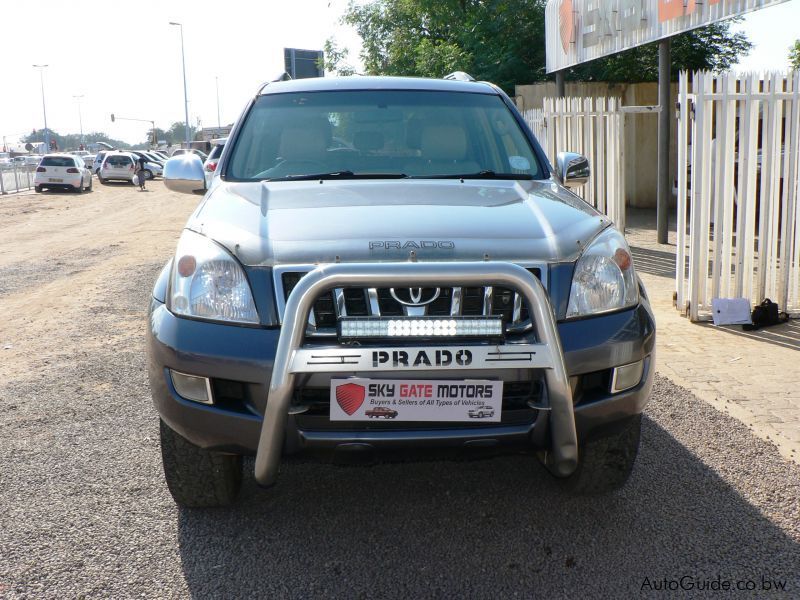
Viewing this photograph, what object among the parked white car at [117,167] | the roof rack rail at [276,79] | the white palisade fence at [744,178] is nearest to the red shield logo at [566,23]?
the white palisade fence at [744,178]

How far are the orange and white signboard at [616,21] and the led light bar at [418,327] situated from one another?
7.19m

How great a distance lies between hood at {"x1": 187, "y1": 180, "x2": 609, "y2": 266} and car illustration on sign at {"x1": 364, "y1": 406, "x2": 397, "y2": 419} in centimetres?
49

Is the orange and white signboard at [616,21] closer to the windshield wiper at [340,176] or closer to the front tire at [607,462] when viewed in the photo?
the windshield wiper at [340,176]

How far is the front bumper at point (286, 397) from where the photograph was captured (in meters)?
2.88

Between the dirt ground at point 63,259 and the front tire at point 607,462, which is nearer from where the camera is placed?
the front tire at point 607,462

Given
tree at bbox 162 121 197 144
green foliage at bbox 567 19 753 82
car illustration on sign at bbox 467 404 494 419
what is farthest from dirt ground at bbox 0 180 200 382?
tree at bbox 162 121 197 144

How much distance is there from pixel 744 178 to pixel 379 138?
3825 mm

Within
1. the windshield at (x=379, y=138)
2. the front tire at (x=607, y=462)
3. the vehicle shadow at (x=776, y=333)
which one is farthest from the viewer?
the vehicle shadow at (x=776, y=333)

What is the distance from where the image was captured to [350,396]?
9.23ft

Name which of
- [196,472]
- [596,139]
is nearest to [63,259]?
[596,139]

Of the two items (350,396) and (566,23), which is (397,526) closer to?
(350,396)

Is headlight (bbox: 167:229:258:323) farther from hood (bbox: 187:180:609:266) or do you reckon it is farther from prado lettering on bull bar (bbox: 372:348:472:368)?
prado lettering on bull bar (bbox: 372:348:472:368)

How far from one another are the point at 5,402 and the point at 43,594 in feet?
8.58

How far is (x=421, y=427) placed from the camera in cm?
291
